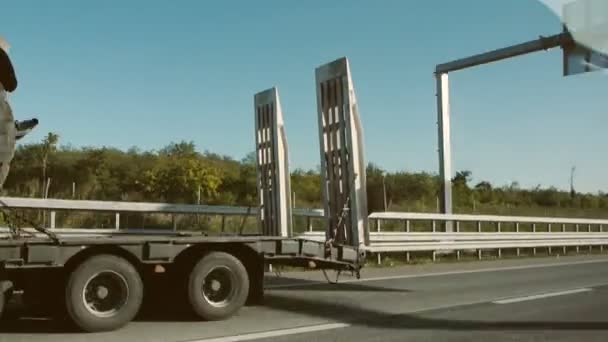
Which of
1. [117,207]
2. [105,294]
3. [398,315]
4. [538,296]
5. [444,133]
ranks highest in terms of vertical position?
[444,133]

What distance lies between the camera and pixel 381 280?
1210 cm

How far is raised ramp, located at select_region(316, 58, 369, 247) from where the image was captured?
9.52 m

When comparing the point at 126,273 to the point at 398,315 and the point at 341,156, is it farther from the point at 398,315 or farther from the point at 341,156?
the point at 341,156

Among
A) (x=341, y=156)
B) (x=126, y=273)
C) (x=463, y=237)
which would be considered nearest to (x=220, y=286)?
(x=126, y=273)

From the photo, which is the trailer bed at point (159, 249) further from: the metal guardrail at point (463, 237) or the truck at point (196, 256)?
the metal guardrail at point (463, 237)

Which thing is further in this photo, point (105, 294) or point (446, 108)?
point (446, 108)

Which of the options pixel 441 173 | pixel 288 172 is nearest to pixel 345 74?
pixel 288 172

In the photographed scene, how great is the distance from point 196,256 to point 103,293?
1169mm

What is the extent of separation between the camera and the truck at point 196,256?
6406mm

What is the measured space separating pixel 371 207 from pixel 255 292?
2.41m

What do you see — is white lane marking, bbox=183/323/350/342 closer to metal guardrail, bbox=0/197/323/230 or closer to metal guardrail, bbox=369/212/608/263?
metal guardrail, bbox=0/197/323/230

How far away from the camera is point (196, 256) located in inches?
290

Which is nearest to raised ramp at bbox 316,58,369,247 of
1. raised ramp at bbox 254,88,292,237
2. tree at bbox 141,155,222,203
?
raised ramp at bbox 254,88,292,237

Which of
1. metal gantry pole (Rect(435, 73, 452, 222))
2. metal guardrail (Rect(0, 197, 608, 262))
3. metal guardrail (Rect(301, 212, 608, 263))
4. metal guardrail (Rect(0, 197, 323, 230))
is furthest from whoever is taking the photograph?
metal gantry pole (Rect(435, 73, 452, 222))
